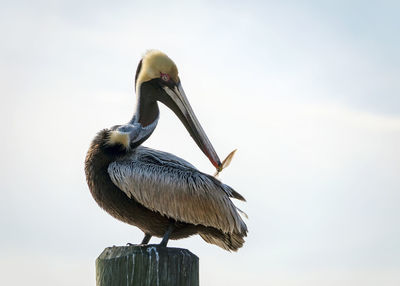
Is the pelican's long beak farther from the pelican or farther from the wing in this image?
the wing

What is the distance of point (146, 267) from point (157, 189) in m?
1.78

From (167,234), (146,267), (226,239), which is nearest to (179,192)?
(167,234)

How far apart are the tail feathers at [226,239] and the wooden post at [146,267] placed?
1.59 metres

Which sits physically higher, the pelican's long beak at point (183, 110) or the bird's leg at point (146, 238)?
the pelican's long beak at point (183, 110)

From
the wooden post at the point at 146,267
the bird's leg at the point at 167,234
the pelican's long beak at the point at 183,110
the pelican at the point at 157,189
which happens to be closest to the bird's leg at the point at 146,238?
the pelican at the point at 157,189

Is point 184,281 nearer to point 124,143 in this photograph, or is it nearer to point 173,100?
point 124,143

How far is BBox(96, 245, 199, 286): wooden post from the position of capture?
4887mm

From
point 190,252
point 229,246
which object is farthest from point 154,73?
point 190,252

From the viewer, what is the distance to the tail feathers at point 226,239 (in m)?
6.72

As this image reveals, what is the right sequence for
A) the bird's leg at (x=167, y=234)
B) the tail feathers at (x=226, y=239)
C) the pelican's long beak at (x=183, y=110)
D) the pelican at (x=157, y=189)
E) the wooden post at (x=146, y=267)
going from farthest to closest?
the pelican's long beak at (x=183, y=110) → the tail feathers at (x=226, y=239) → the pelican at (x=157, y=189) → the bird's leg at (x=167, y=234) → the wooden post at (x=146, y=267)

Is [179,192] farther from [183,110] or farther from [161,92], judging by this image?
[161,92]

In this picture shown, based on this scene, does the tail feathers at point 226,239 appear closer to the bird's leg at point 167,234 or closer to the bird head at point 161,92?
the bird's leg at point 167,234

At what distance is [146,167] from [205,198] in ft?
2.23

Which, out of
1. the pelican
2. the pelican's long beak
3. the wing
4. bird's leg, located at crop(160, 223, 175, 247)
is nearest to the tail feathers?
the pelican
